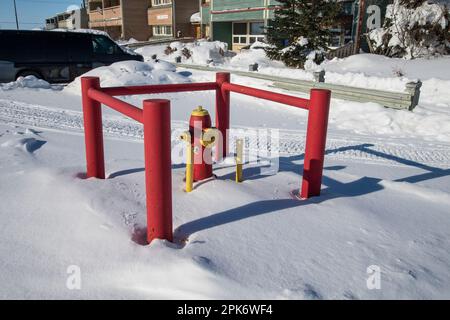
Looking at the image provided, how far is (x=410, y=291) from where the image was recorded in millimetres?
1964

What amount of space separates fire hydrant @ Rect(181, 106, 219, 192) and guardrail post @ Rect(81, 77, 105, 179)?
2.70 feet

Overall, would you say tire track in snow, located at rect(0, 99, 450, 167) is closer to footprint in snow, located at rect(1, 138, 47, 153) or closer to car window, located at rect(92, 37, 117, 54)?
footprint in snow, located at rect(1, 138, 47, 153)

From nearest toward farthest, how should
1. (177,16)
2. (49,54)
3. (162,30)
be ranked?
(49,54)
(177,16)
(162,30)

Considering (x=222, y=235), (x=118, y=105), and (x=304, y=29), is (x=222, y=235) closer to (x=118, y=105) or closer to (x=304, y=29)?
(x=118, y=105)

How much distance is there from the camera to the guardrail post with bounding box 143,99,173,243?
212 centimetres

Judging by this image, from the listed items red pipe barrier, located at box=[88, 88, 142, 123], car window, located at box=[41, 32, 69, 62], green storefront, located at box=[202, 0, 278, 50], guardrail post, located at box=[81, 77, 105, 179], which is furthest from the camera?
green storefront, located at box=[202, 0, 278, 50]

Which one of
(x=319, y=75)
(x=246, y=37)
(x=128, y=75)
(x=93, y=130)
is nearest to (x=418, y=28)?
(x=319, y=75)

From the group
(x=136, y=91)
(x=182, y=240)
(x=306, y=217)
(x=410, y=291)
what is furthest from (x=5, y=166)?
(x=410, y=291)

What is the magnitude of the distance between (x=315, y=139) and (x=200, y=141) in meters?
0.94

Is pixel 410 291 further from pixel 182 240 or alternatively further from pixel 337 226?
pixel 182 240

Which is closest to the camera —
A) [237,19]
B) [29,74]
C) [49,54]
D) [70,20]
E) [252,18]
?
[29,74]

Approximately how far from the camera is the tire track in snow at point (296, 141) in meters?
5.48

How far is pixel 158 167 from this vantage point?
2229 millimetres

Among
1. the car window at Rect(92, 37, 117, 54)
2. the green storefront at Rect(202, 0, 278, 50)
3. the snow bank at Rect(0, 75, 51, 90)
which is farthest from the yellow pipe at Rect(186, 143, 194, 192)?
the green storefront at Rect(202, 0, 278, 50)
